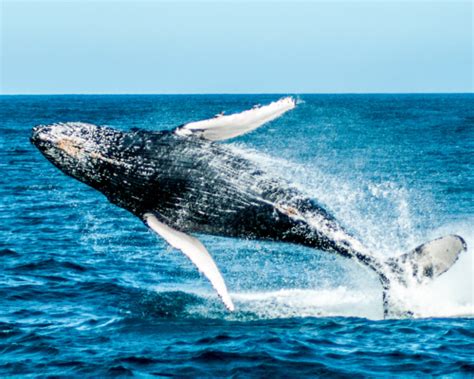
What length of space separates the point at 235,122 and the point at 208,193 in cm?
114

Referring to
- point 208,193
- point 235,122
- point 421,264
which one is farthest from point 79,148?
point 421,264

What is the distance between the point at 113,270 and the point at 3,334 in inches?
190

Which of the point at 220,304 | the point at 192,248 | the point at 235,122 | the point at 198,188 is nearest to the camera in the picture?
the point at 235,122

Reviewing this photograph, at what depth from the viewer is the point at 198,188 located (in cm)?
1170

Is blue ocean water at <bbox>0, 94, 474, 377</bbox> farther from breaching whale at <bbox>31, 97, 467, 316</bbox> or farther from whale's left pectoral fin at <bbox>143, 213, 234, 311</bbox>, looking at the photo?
whale's left pectoral fin at <bbox>143, 213, 234, 311</bbox>

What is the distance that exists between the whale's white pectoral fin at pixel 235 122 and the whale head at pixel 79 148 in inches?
45.5

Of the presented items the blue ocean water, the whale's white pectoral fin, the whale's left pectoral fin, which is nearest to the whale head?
the whale's left pectoral fin

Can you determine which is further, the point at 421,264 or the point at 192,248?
the point at 421,264

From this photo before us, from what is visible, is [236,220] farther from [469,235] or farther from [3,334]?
[469,235]

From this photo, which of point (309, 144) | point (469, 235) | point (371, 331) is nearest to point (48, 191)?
point (469, 235)

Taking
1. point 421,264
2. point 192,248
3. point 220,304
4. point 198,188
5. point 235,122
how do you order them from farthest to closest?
1. point 220,304
2. point 421,264
3. point 198,188
4. point 192,248
5. point 235,122

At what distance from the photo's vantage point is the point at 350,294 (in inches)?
583

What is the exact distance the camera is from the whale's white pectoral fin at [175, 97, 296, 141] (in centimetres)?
1137

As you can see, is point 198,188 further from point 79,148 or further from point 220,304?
point 220,304
